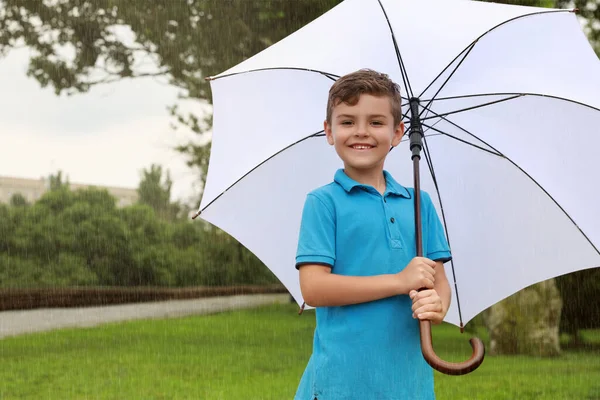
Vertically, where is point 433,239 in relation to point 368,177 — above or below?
below

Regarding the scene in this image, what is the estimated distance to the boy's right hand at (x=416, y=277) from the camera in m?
2.24

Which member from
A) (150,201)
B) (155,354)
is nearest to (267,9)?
(155,354)

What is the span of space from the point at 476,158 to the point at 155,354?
8531mm

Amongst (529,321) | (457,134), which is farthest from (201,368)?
(457,134)

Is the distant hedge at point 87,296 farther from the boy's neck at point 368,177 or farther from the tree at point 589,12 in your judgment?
the boy's neck at point 368,177

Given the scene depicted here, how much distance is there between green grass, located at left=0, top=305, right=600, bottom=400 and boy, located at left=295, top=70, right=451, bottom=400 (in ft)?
17.5

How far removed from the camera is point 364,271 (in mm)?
2312

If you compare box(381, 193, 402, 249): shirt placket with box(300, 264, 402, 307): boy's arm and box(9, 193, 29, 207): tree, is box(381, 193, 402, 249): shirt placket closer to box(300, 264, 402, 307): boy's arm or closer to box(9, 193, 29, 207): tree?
box(300, 264, 402, 307): boy's arm

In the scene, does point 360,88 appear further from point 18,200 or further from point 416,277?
point 18,200

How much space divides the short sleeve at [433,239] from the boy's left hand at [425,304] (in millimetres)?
252

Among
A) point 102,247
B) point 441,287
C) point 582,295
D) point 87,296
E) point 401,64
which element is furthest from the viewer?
point 102,247

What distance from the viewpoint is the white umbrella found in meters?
2.99

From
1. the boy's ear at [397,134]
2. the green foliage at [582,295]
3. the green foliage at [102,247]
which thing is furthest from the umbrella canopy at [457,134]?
the green foliage at [102,247]

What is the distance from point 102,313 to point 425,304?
18.8 meters
